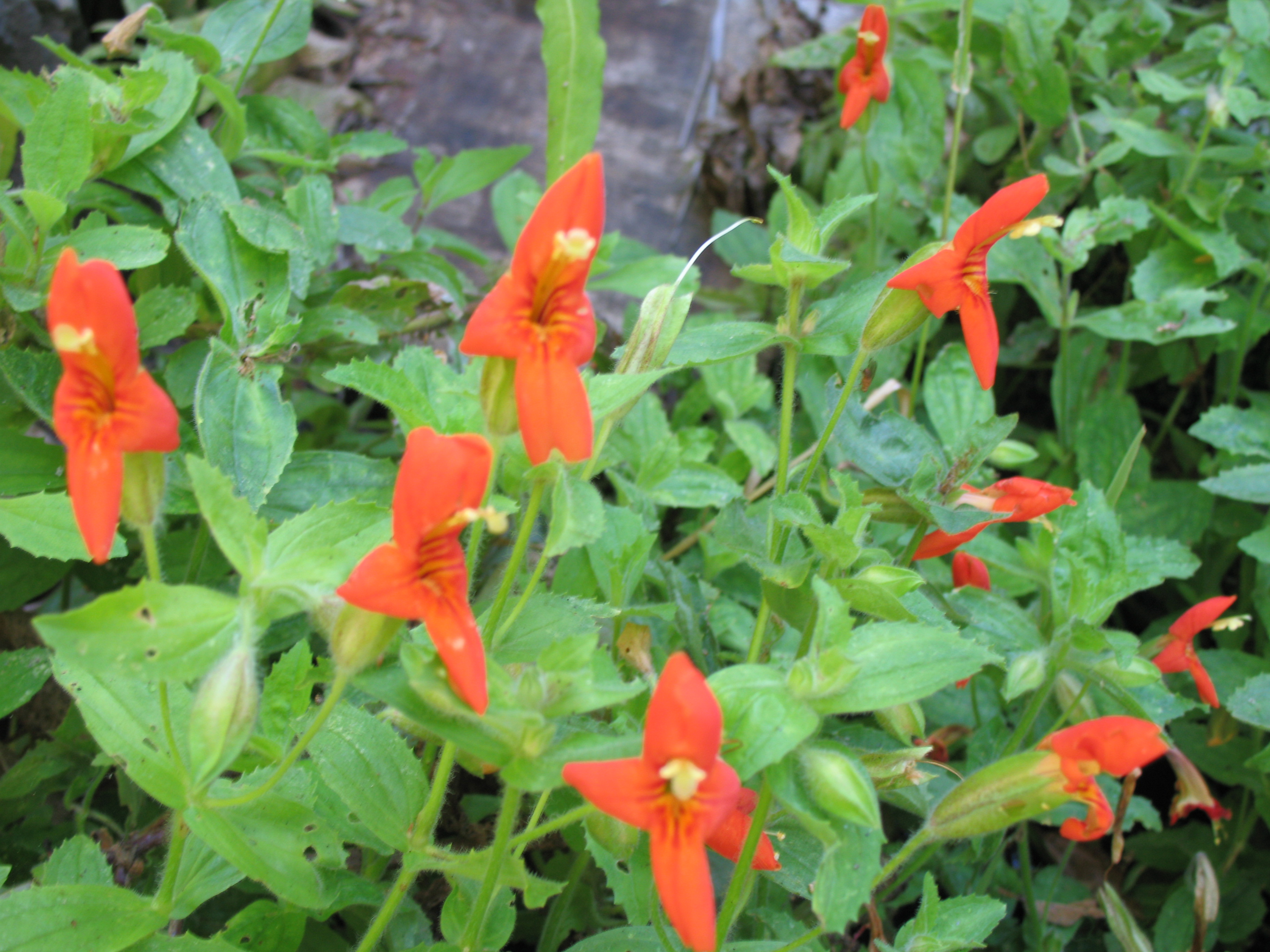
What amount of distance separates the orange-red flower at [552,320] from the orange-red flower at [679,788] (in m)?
0.22

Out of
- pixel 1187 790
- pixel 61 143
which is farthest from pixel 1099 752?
pixel 61 143

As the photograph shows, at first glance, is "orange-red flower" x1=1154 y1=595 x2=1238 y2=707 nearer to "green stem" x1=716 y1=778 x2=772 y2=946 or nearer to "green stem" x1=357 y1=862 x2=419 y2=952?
"green stem" x1=716 y1=778 x2=772 y2=946

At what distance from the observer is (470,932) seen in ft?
3.13

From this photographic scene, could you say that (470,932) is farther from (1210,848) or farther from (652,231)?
(652,231)

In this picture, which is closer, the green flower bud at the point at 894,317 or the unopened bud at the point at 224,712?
the unopened bud at the point at 224,712

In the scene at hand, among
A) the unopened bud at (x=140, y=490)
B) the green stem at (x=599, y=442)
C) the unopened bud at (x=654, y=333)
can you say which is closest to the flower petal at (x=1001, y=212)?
the unopened bud at (x=654, y=333)

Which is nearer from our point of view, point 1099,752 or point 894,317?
point 1099,752

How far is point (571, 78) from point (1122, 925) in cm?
175

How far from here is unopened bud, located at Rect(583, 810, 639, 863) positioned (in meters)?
0.93

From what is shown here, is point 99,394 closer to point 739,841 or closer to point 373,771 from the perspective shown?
point 373,771

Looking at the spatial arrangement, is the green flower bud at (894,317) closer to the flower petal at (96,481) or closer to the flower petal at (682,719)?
the flower petal at (682,719)

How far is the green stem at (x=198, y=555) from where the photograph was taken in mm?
1301

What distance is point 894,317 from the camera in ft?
3.67

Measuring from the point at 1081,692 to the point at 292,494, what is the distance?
3.78ft
